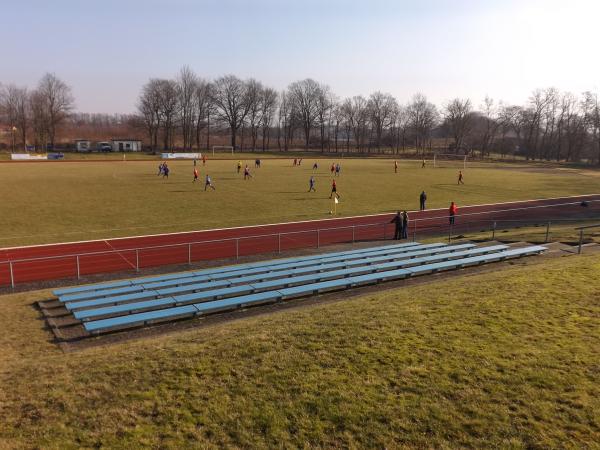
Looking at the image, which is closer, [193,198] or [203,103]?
[193,198]

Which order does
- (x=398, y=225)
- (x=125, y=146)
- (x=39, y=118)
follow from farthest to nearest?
(x=39, y=118), (x=125, y=146), (x=398, y=225)

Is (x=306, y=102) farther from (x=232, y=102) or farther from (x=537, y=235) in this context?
(x=537, y=235)

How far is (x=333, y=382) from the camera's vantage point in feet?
26.5

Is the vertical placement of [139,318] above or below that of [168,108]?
below

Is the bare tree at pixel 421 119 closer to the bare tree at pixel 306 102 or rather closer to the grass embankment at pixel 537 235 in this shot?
the bare tree at pixel 306 102

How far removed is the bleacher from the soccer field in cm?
1088

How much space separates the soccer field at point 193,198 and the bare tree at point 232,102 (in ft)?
257

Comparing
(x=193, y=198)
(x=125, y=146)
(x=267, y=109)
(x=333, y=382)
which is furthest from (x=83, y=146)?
(x=333, y=382)

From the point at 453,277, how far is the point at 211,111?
4886 inches

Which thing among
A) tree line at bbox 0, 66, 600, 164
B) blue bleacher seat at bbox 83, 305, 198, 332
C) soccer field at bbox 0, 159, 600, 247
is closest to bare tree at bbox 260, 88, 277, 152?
tree line at bbox 0, 66, 600, 164

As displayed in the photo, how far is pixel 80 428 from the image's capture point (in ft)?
22.3

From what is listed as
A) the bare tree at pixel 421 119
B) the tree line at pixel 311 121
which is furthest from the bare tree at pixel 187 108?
the bare tree at pixel 421 119

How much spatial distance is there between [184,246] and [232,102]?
118 meters

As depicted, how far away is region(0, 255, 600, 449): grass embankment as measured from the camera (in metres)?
6.70
